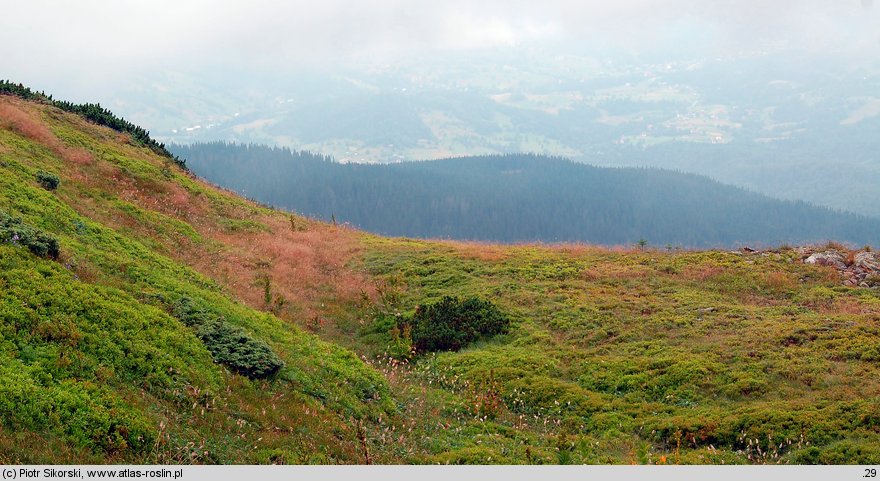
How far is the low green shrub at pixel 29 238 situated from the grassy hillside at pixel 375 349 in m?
0.07

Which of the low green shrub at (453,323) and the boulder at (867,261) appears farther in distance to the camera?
the boulder at (867,261)

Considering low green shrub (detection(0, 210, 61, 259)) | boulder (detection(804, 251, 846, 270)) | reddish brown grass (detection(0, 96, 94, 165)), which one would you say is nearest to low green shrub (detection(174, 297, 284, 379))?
low green shrub (detection(0, 210, 61, 259))

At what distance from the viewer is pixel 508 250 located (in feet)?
107

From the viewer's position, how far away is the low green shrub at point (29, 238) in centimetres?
1341

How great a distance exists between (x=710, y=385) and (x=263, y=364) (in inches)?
439

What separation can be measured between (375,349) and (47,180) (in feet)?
41.5

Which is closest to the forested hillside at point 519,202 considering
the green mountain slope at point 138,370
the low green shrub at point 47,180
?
the low green shrub at point 47,180

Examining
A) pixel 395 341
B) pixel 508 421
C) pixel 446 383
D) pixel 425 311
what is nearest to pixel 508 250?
pixel 425 311

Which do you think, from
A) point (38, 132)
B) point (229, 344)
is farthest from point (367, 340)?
point (38, 132)

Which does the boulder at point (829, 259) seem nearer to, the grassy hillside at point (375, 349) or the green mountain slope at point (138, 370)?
the grassy hillside at point (375, 349)

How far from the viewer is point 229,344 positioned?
13.7m

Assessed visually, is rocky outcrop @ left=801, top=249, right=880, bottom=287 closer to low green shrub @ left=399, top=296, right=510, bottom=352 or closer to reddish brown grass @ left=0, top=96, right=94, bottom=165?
low green shrub @ left=399, top=296, right=510, bottom=352

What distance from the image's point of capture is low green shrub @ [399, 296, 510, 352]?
2105 cm

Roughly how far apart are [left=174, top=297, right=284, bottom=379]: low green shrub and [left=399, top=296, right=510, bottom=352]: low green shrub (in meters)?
7.27
